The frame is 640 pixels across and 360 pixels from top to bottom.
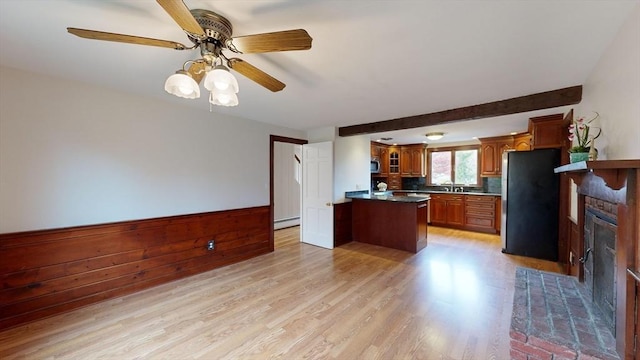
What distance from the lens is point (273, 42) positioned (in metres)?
1.33

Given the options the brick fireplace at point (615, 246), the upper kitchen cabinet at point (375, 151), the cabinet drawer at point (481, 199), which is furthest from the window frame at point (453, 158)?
the brick fireplace at point (615, 246)

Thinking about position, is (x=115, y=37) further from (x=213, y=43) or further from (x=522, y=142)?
(x=522, y=142)

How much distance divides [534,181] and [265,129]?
174 inches

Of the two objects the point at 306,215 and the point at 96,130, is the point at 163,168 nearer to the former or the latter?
the point at 96,130

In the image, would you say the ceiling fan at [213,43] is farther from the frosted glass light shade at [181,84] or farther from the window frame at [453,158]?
the window frame at [453,158]

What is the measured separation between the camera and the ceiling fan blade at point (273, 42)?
1.24 m

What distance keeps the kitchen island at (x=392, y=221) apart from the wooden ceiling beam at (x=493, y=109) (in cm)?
136

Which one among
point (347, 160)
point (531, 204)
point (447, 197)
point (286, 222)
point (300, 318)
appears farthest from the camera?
point (286, 222)

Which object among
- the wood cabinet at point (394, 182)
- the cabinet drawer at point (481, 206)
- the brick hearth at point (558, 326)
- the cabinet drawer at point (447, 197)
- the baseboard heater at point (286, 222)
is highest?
the wood cabinet at point (394, 182)

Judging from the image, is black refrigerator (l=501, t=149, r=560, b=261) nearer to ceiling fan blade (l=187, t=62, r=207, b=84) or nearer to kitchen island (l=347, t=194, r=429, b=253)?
kitchen island (l=347, t=194, r=429, b=253)

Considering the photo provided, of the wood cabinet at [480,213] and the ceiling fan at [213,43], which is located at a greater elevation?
the ceiling fan at [213,43]

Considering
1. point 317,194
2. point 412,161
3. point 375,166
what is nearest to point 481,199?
point 412,161

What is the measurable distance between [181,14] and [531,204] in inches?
196

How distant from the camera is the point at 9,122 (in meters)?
2.12
